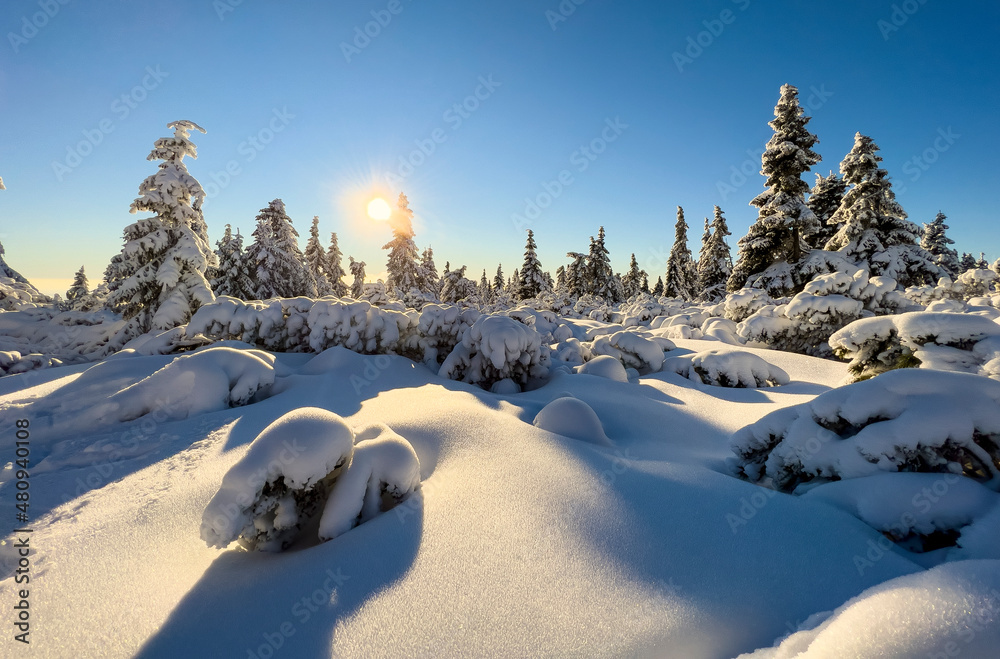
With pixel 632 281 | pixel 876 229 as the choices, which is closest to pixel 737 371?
pixel 876 229

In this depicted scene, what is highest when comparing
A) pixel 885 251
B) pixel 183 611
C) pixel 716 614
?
pixel 885 251

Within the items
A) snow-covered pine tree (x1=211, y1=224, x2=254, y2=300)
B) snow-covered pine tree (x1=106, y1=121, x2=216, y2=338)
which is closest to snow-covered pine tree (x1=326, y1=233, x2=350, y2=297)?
snow-covered pine tree (x1=211, y1=224, x2=254, y2=300)

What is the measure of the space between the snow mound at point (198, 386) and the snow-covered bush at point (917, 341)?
668 centimetres

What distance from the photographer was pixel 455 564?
5.80ft

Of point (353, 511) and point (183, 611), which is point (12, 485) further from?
point (353, 511)

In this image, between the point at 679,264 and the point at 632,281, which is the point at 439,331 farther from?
the point at 632,281

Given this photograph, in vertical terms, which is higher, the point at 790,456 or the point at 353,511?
the point at 790,456

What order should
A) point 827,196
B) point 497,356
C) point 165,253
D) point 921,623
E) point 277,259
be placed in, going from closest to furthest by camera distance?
point 921,623, point 497,356, point 165,253, point 827,196, point 277,259

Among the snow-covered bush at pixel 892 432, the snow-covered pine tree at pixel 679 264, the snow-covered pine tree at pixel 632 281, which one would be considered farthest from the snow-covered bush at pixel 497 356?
the snow-covered pine tree at pixel 632 281

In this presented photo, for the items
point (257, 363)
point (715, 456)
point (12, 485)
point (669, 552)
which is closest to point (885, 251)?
point (715, 456)

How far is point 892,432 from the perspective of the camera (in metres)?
2.10

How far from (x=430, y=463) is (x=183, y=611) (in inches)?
56.2

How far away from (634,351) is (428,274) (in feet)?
88.4

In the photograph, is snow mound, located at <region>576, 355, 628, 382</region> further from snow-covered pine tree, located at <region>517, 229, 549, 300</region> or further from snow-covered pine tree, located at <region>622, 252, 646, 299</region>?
snow-covered pine tree, located at <region>622, 252, 646, 299</region>
